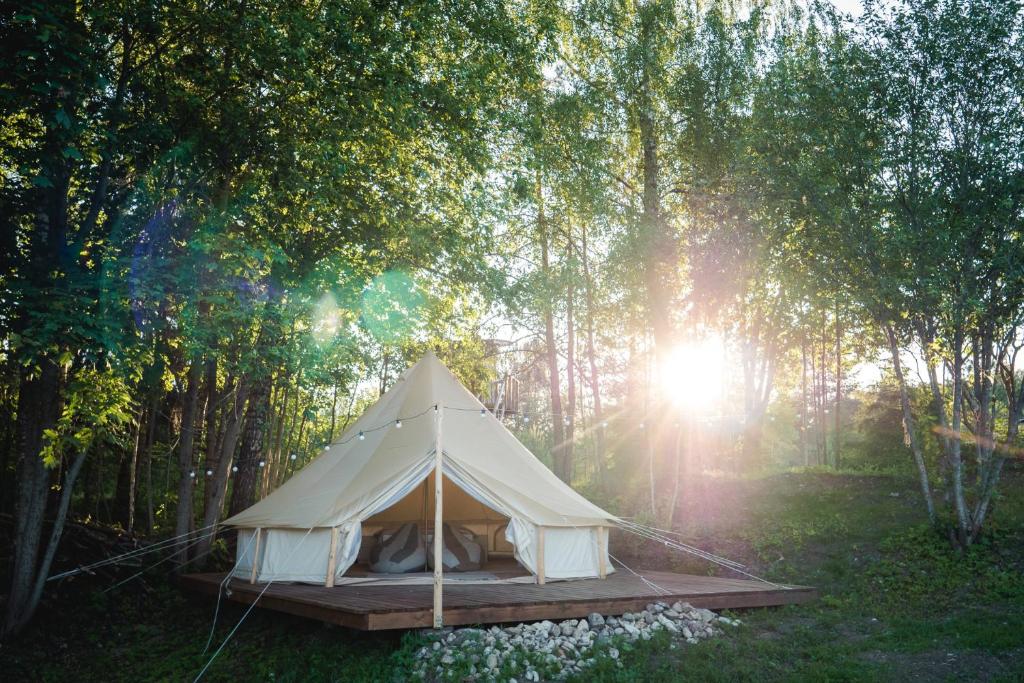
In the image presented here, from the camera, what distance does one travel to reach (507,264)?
12055mm

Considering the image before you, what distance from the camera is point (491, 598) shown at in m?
6.50

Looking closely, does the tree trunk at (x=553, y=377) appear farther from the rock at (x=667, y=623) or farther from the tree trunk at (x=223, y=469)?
the rock at (x=667, y=623)

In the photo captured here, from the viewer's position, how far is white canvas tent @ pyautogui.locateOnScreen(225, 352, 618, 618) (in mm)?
7449

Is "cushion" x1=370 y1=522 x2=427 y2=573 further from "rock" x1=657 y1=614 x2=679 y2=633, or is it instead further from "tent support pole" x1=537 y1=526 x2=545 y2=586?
"rock" x1=657 y1=614 x2=679 y2=633

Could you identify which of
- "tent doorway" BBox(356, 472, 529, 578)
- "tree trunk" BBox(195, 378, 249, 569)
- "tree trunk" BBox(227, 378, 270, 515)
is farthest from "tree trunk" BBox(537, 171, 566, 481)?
"tree trunk" BBox(195, 378, 249, 569)

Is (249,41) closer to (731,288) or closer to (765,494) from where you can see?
(731,288)

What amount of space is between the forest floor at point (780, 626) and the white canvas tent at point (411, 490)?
2.50ft

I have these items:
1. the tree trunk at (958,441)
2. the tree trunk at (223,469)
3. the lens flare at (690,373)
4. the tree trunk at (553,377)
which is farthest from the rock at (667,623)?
the tree trunk at (553,377)

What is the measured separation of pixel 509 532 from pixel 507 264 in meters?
5.49

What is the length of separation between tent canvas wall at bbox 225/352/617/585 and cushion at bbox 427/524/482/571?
4.06 ft

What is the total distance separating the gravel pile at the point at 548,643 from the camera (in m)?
5.37

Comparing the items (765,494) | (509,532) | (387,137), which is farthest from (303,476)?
(765,494)

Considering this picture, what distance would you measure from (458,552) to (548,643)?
351 cm

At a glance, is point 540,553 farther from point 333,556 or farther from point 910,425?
point 910,425
